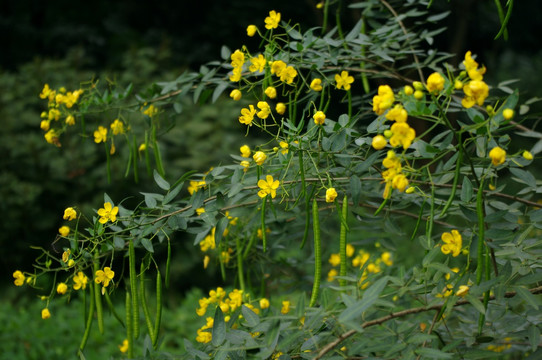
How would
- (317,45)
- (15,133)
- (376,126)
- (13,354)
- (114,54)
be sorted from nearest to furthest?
(376,126)
(317,45)
(13,354)
(15,133)
(114,54)

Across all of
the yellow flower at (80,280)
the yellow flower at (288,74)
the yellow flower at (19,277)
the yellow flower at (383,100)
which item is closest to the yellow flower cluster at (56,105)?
the yellow flower at (19,277)

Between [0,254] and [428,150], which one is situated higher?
[428,150]

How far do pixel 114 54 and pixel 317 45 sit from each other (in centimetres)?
436

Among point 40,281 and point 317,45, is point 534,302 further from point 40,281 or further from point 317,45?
point 40,281

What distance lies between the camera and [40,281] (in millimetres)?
3371

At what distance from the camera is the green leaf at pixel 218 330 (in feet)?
3.04

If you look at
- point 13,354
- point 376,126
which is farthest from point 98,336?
point 376,126

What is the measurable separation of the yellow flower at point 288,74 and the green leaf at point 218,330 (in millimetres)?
452

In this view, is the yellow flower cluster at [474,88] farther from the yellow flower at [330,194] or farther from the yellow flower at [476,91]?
the yellow flower at [330,194]

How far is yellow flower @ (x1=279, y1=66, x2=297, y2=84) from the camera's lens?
1072mm

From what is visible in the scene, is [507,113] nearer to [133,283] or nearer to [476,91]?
[476,91]

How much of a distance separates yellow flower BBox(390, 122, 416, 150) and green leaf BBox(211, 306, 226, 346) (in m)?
0.42

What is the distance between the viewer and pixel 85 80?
363 cm

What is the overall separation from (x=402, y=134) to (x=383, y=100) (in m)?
0.05
